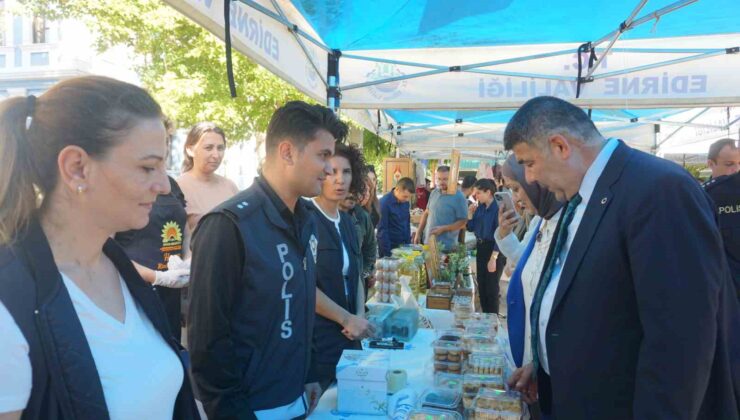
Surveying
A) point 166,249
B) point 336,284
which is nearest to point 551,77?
point 336,284

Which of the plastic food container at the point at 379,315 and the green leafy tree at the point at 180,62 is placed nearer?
the plastic food container at the point at 379,315

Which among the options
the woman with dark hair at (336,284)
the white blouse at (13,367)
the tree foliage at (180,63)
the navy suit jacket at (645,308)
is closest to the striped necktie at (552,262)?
the navy suit jacket at (645,308)

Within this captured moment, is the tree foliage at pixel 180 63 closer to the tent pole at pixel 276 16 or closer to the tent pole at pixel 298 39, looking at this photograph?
the tent pole at pixel 298 39

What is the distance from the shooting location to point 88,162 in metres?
0.99

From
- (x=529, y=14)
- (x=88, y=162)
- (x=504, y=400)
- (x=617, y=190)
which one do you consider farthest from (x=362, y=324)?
(x=529, y=14)

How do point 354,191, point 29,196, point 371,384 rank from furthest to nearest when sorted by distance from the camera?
1. point 354,191
2. point 371,384
3. point 29,196

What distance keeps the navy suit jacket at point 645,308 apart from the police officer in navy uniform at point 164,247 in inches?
81.9

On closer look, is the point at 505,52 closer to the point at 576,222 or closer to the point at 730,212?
the point at 730,212

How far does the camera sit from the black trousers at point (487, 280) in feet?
19.5

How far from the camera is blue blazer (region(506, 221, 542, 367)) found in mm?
2271

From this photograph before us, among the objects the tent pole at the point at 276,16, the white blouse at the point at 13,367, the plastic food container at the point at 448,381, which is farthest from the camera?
the tent pole at the point at 276,16

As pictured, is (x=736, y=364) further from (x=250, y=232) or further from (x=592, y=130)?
(x=250, y=232)

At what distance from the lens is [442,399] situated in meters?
1.80

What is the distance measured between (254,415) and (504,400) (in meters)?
0.89
